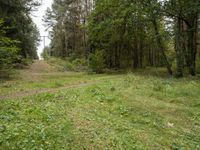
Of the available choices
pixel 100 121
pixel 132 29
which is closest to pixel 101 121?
pixel 100 121

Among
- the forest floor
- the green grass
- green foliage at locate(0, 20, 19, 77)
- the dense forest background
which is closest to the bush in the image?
the dense forest background

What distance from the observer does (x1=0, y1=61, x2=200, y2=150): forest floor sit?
661 centimetres

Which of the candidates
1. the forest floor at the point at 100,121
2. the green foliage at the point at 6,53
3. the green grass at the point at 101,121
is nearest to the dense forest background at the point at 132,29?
the green foliage at the point at 6,53

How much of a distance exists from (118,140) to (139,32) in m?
24.4

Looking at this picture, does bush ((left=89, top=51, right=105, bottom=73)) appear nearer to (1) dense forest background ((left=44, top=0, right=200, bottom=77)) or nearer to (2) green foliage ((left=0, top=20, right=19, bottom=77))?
(1) dense forest background ((left=44, top=0, right=200, bottom=77))

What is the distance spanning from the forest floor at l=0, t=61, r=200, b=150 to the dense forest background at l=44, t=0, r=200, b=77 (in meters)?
9.53

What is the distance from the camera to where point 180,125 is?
9.18 m

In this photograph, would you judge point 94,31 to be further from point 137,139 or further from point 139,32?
point 137,139

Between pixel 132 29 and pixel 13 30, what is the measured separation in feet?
39.0

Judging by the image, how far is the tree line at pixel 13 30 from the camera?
1600 centimetres

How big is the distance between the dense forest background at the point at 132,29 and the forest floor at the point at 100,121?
9529mm

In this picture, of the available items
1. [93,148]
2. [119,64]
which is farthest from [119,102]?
[119,64]

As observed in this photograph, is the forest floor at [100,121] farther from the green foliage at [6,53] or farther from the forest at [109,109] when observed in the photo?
the green foliage at [6,53]

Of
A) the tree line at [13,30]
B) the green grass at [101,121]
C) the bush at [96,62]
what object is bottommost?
the green grass at [101,121]
